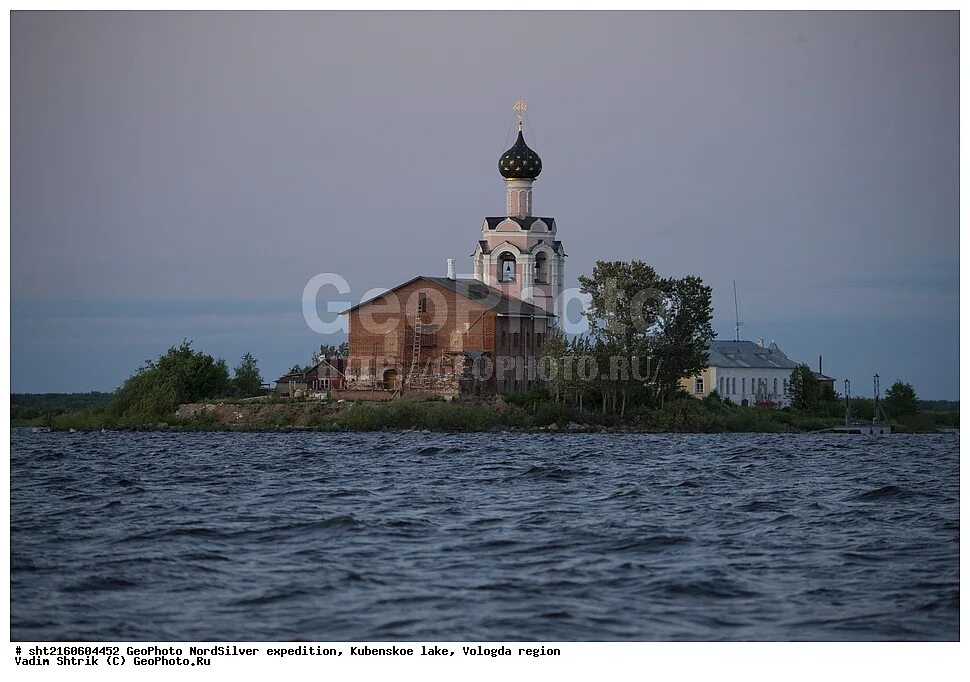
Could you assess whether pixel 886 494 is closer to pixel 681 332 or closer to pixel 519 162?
pixel 681 332

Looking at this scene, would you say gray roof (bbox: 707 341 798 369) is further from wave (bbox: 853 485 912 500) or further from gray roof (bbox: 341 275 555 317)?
wave (bbox: 853 485 912 500)

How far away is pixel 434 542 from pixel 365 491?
22.4 feet

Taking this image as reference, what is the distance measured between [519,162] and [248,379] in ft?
46.2

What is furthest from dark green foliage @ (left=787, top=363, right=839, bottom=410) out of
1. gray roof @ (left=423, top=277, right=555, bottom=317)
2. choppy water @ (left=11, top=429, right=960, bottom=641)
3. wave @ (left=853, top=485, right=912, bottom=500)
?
wave @ (left=853, top=485, right=912, bottom=500)

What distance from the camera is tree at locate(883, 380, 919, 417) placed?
2296 inches

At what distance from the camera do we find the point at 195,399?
2131 inches

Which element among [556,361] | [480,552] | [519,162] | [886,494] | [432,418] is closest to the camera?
[480,552]

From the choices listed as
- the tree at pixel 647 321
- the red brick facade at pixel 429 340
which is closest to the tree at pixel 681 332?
the tree at pixel 647 321

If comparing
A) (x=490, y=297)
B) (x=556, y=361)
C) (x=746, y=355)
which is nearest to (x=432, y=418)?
(x=556, y=361)

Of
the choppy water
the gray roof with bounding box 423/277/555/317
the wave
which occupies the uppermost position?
the gray roof with bounding box 423/277/555/317

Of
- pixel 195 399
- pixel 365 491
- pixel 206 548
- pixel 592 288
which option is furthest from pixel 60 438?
pixel 206 548

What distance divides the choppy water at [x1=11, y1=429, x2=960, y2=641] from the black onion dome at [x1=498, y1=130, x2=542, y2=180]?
33556 mm

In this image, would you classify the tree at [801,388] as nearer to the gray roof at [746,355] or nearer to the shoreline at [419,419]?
the gray roof at [746,355]

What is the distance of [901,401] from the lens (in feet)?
192
